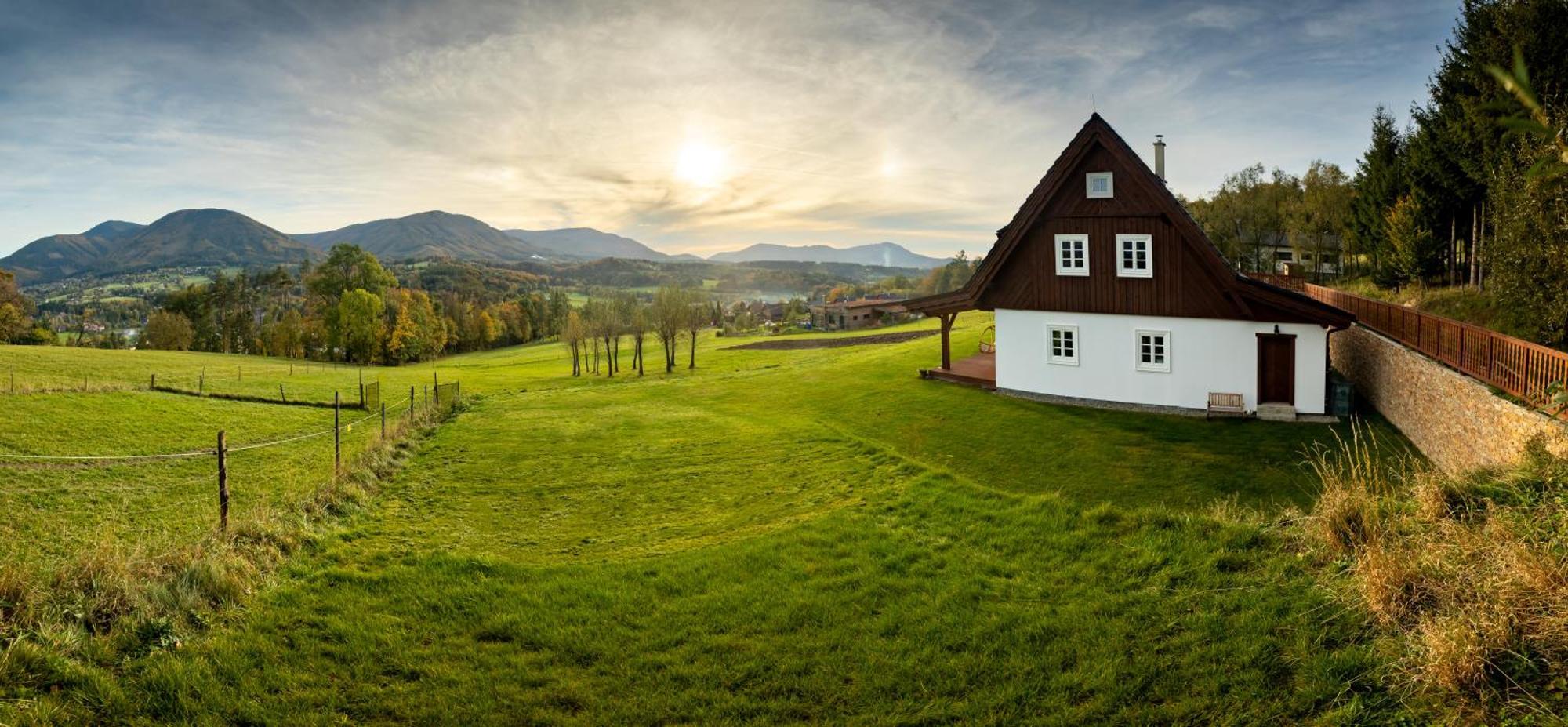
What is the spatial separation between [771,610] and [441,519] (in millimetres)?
6590

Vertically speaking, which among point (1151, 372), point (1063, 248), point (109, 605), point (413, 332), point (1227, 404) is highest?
point (1063, 248)

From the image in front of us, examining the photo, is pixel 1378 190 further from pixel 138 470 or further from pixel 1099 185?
pixel 138 470

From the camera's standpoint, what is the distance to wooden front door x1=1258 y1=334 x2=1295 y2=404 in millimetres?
18906

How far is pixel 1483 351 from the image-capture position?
14141mm

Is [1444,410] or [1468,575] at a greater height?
[1468,575]

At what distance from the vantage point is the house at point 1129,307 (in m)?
18.9

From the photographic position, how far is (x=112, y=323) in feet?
470

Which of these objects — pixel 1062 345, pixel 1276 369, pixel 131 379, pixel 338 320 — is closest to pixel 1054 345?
pixel 1062 345

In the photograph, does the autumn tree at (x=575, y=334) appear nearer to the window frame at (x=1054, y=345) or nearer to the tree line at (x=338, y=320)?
the tree line at (x=338, y=320)

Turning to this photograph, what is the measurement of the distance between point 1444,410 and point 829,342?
140 ft

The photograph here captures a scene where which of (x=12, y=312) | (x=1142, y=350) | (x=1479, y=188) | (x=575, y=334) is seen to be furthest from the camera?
(x=12, y=312)

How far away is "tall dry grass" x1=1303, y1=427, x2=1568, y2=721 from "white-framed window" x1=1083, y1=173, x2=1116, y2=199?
13.5 metres

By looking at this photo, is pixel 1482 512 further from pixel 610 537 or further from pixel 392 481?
pixel 392 481

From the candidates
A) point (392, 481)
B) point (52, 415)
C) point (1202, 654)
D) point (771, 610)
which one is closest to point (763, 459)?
point (392, 481)
